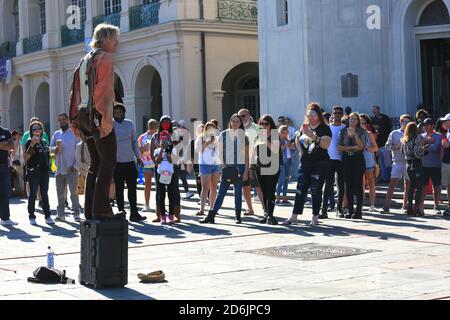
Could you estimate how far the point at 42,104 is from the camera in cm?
4006

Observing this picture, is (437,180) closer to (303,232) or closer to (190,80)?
(303,232)

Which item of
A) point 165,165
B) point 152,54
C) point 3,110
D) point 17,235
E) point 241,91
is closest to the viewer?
point 17,235

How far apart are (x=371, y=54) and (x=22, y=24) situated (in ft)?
68.5

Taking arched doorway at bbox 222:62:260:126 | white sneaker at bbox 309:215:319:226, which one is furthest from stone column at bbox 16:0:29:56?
white sneaker at bbox 309:215:319:226

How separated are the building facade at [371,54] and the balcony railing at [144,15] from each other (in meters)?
7.87

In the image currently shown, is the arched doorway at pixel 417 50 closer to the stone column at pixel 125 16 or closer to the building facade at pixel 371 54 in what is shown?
the building facade at pixel 371 54

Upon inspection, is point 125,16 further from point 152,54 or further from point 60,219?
point 60,219

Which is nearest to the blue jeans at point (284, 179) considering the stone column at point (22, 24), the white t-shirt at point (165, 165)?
the white t-shirt at point (165, 165)

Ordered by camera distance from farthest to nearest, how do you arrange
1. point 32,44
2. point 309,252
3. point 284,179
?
point 32,44 → point 284,179 → point 309,252

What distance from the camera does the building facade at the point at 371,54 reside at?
918 inches

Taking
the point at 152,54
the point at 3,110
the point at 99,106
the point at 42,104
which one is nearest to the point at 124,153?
the point at 99,106

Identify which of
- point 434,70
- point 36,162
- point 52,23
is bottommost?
point 36,162

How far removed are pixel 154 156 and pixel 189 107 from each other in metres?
→ 15.4

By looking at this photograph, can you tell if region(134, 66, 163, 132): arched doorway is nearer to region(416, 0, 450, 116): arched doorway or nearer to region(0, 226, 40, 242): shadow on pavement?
region(416, 0, 450, 116): arched doorway
